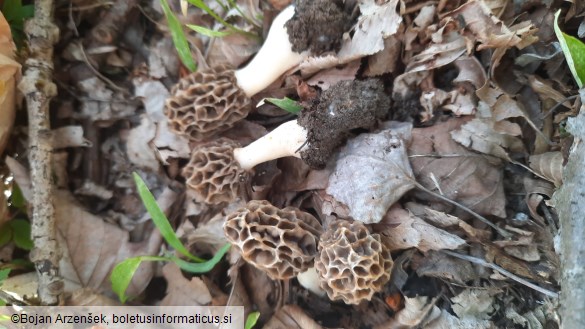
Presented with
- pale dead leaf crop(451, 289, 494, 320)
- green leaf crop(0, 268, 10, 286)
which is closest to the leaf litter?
pale dead leaf crop(451, 289, 494, 320)

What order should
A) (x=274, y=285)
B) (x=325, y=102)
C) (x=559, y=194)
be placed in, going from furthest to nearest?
(x=274, y=285) → (x=325, y=102) → (x=559, y=194)

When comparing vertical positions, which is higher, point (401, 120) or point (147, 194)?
point (147, 194)

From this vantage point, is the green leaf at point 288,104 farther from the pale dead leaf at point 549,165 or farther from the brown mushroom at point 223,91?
the pale dead leaf at point 549,165

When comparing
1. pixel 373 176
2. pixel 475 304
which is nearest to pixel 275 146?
pixel 373 176

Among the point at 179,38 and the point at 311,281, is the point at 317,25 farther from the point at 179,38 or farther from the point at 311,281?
the point at 311,281

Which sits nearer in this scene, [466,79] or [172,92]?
[466,79]

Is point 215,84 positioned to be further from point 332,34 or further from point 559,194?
point 559,194

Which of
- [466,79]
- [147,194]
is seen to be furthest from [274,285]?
[466,79]
